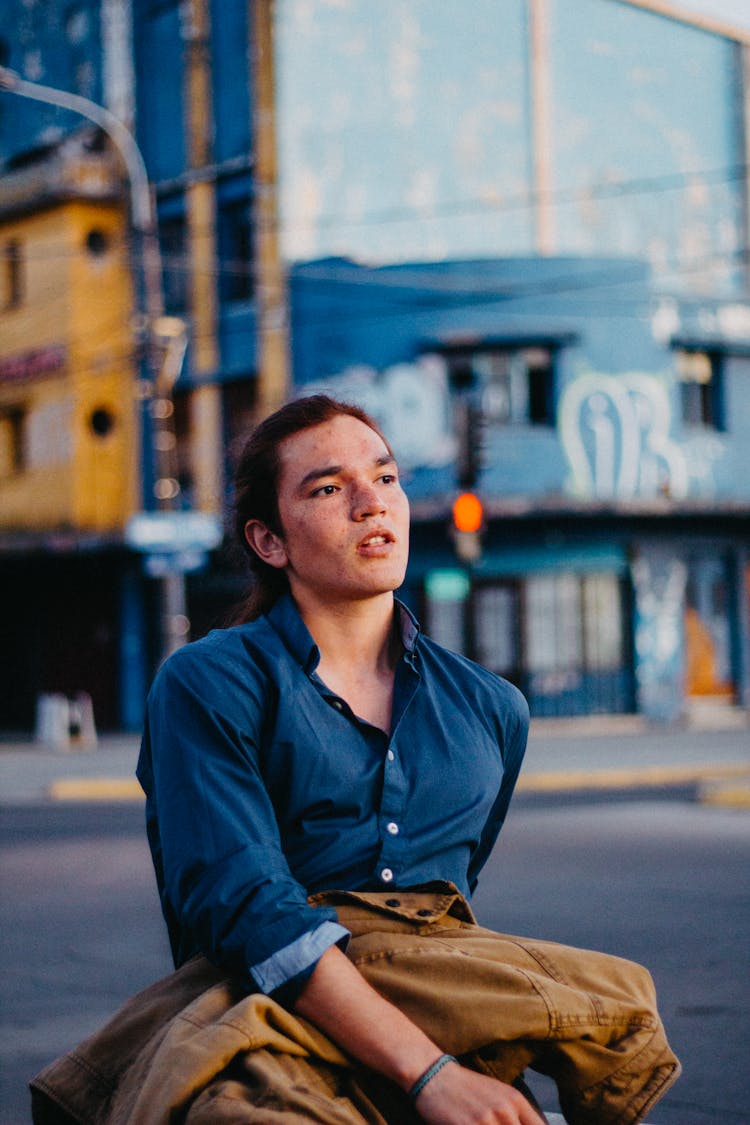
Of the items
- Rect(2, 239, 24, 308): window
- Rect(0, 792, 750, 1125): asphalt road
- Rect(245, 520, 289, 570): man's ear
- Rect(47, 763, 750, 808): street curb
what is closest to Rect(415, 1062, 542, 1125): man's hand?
Rect(245, 520, 289, 570): man's ear

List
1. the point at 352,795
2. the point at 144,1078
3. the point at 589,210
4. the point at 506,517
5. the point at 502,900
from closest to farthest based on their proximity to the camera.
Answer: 1. the point at 144,1078
2. the point at 352,795
3. the point at 502,900
4. the point at 506,517
5. the point at 589,210

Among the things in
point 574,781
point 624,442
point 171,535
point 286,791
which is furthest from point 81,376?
point 286,791

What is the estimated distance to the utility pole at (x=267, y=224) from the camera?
89.6ft

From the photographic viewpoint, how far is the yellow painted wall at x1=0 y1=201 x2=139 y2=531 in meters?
29.5

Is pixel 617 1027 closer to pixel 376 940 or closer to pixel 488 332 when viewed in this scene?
pixel 376 940

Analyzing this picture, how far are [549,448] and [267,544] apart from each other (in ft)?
80.5

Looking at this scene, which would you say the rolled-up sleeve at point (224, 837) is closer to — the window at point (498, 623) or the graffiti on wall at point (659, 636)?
the window at point (498, 623)

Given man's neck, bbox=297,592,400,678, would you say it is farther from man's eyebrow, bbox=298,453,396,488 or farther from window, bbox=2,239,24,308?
window, bbox=2,239,24,308

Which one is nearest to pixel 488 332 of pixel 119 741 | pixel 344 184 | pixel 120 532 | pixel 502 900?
pixel 344 184

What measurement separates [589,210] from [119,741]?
12739 mm

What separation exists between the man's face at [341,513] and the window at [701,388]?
2640 cm

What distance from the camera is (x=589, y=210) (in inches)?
1168

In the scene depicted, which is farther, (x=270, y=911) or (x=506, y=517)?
(x=506, y=517)

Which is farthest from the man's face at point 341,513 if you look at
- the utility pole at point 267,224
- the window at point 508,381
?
the utility pole at point 267,224
